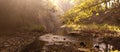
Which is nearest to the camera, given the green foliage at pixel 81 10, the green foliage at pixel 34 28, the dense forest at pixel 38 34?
the green foliage at pixel 81 10

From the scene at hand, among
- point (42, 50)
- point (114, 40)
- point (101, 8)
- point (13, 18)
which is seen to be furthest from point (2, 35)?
point (101, 8)

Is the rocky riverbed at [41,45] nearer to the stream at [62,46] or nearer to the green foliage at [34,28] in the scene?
the stream at [62,46]

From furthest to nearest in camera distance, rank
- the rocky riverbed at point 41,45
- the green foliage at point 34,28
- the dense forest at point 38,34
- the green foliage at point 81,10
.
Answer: the green foliage at point 34,28, the dense forest at point 38,34, the rocky riverbed at point 41,45, the green foliage at point 81,10

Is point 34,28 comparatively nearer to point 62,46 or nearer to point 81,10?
point 62,46

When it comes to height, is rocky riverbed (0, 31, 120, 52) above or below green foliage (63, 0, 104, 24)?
below

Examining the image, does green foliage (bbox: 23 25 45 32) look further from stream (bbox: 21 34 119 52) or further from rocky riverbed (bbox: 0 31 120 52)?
stream (bbox: 21 34 119 52)

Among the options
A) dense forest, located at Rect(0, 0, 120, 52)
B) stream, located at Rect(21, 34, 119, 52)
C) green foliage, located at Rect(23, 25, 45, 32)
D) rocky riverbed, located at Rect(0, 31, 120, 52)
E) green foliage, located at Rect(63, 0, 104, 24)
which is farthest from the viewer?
green foliage, located at Rect(23, 25, 45, 32)

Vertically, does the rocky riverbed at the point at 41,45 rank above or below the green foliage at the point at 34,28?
below

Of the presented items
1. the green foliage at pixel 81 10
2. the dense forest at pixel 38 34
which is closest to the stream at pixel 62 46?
the dense forest at pixel 38 34

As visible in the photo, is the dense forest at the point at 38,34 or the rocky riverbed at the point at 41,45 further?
the dense forest at the point at 38,34

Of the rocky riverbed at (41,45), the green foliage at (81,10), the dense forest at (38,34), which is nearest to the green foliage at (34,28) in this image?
the dense forest at (38,34)

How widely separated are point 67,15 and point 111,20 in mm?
25211

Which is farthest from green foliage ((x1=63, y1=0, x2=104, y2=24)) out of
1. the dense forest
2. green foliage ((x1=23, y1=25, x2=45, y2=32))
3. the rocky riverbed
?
green foliage ((x1=23, y1=25, x2=45, y2=32))

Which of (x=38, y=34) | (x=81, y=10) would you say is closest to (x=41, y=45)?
(x=38, y=34)
